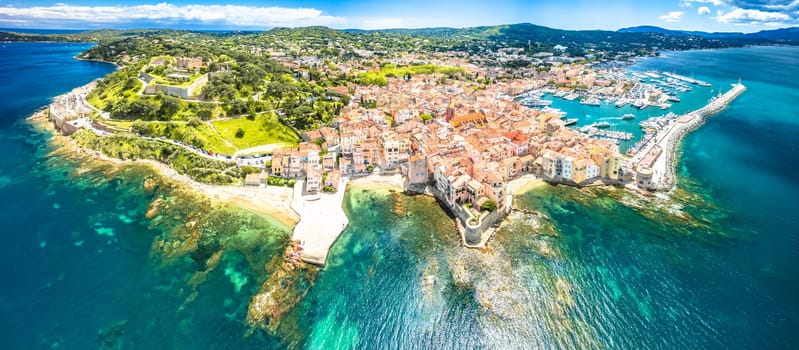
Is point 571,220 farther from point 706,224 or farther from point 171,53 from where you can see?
A: point 171,53

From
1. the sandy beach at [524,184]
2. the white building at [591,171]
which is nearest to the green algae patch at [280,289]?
the sandy beach at [524,184]

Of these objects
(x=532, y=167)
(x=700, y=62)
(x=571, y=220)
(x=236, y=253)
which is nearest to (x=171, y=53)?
(x=236, y=253)

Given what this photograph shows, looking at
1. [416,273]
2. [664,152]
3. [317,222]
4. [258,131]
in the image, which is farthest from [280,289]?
[664,152]

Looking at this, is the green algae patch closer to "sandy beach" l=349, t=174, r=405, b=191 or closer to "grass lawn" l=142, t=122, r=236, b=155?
"sandy beach" l=349, t=174, r=405, b=191

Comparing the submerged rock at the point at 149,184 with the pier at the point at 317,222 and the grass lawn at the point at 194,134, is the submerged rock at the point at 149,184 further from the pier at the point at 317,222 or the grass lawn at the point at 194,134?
the pier at the point at 317,222

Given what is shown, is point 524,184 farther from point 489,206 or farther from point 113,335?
point 113,335
